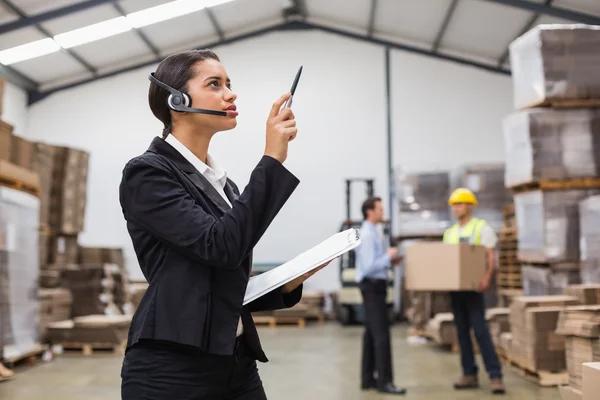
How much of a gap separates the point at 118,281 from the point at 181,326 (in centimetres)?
944

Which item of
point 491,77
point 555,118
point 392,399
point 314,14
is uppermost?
point 314,14

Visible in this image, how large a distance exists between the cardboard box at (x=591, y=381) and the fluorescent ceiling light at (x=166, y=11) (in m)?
11.6

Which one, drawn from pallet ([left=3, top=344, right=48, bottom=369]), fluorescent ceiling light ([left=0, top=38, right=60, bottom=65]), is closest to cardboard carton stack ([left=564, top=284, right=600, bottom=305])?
pallet ([left=3, top=344, right=48, bottom=369])

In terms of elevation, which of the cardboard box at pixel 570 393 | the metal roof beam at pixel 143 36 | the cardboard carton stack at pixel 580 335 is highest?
the metal roof beam at pixel 143 36

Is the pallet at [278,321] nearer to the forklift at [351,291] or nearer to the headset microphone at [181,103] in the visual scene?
the forklift at [351,291]

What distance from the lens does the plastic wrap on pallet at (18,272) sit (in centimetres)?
662

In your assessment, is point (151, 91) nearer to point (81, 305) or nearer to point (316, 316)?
point (81, 305)

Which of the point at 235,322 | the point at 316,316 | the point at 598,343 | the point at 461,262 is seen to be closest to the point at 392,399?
the point at 461,262

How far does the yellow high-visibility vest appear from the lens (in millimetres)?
5844

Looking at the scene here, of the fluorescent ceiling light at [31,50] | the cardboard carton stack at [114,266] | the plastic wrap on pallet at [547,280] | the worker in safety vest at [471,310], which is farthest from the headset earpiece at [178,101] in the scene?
the fluorescent ceiling light at [31,50]

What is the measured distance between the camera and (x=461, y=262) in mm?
5371

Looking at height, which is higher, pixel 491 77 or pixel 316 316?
pixel 491 77

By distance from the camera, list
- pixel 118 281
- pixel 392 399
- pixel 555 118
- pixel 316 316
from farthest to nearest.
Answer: pixel 316 316
pixel 118 281
pixel 555 118
pixel 392 399

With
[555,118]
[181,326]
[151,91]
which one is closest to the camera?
[181,326]
